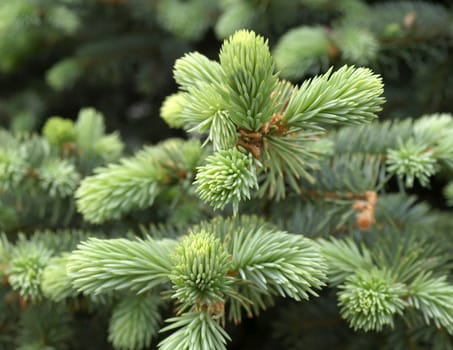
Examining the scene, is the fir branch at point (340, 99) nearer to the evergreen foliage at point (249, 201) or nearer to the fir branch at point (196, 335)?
the evergreen foliage at point (249, 201)

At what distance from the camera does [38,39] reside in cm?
131

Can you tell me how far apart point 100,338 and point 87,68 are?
0.73 meters

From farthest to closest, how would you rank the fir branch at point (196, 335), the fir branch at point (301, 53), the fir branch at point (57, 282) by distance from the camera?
the fir branch at point (301, 53)
the fir branch at point (57, 282)
the fir branch at point (196, 335)

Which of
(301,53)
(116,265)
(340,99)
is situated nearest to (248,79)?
(340,99)

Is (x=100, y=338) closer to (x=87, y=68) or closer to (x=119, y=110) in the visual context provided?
(x=87, y=68)

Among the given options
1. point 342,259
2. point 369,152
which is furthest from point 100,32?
point 342,259

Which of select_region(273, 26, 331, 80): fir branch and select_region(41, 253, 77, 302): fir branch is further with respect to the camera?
select_region(273, 26, 331, 80): fir branch

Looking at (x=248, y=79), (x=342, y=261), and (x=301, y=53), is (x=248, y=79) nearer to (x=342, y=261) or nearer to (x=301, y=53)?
(x=342, y=261)

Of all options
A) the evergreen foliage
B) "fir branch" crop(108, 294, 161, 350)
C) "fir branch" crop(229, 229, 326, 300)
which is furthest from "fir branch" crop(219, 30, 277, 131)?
"fir branch" crop(108, 294, 161, 350)

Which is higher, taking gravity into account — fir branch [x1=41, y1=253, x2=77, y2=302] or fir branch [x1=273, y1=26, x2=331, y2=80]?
fir branch [x1=273, y1=26, x2=331, y2=80]

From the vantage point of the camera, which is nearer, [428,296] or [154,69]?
[428,296]

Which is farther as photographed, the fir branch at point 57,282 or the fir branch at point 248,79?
the fir branch at point 57,282

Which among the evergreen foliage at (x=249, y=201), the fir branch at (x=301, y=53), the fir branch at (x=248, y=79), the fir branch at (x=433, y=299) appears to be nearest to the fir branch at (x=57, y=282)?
the evergreen foliage at (x=249, y=201)

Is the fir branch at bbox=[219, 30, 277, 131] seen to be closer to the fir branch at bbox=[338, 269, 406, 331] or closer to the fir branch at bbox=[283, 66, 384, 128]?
the fir branch at bbox=[283, 66, 384, 128]
